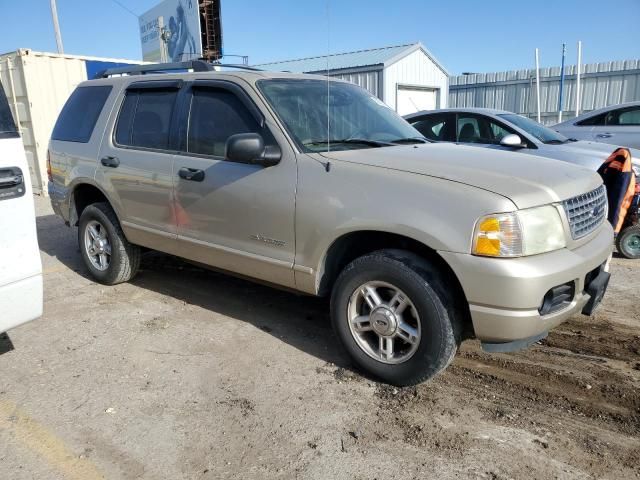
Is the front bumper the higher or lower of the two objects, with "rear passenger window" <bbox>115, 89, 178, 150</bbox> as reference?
lower

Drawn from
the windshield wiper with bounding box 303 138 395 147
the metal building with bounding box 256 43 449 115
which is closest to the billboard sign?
the metal building with bounding box 256 43 449 115

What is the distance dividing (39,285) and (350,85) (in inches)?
115

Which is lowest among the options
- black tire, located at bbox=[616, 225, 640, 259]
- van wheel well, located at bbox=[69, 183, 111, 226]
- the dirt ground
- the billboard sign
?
the dirt ground

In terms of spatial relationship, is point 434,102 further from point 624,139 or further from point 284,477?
point 284,477

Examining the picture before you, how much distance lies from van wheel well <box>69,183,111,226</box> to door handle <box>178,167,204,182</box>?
156cm

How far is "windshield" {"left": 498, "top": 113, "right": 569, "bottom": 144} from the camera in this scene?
7.77 metres

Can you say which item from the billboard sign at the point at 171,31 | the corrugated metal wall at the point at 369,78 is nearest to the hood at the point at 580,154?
the billboard sign at the point at 171,31

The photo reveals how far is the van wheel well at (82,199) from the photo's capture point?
5.36 metres

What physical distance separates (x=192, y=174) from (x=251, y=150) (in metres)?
0.80

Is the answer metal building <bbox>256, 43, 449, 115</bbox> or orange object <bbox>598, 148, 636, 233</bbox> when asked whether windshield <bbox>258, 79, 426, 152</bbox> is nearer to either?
orange object <bbox>598, 148, 636, 233</bbox>

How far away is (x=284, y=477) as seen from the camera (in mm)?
2555

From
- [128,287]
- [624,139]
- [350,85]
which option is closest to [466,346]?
[350,85]

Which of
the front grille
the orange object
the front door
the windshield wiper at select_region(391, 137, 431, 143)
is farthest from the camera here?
the orange object

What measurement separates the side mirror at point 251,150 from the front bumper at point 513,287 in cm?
136
